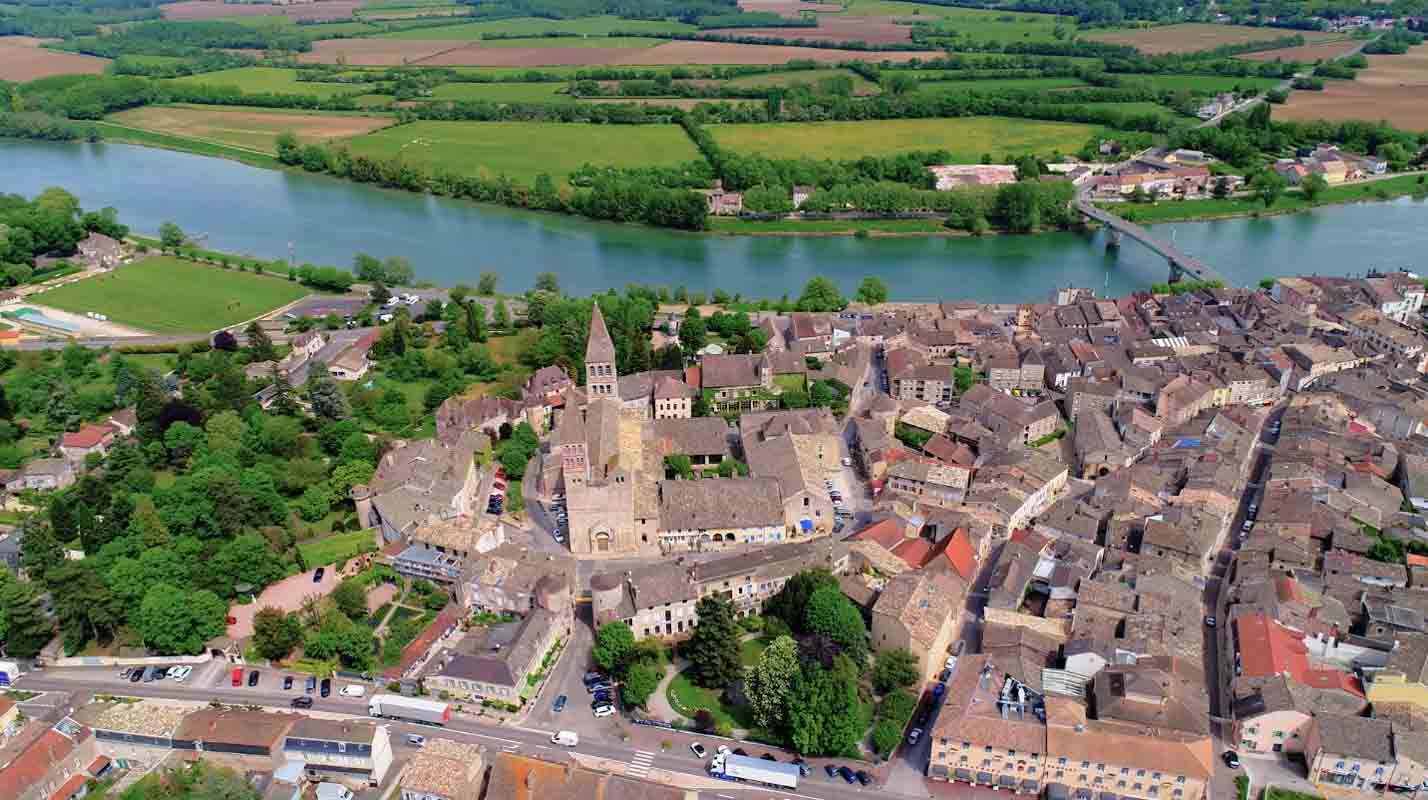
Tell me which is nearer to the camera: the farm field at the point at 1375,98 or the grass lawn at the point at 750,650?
the grass lawn at the point at 750,650

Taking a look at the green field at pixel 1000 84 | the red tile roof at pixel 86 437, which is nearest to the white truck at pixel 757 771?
the red tile roof at pixel 86 437

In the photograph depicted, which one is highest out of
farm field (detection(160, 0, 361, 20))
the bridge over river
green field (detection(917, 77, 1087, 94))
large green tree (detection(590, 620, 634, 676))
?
farm field (detection(160, 0, 361, 20))

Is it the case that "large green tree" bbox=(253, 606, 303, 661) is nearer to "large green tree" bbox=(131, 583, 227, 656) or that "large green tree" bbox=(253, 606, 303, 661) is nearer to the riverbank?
"large green tree" bbox=(131, 583, 227, 656)

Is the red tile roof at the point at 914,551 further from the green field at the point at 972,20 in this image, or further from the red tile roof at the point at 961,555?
the green field at the point at 972,20

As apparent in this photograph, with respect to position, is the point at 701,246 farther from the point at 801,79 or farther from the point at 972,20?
the point at 972,20

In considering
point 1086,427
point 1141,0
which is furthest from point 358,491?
point 1141,0

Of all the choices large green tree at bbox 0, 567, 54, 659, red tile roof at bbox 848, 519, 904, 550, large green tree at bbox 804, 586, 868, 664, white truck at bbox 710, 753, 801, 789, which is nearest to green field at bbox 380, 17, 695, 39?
red tile roof at bbox 848, 519, 904, 550
